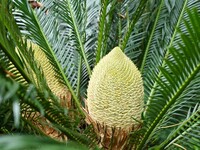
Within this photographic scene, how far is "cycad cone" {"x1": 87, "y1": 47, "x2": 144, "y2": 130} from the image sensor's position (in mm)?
1516

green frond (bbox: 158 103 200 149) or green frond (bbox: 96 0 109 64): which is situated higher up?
green frond (bbox: 96 0 109 64)

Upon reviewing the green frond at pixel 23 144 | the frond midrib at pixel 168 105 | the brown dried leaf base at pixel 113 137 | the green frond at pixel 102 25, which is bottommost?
the brown dried leaf base at pixel 113 137

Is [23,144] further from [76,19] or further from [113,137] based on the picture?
[76,19]

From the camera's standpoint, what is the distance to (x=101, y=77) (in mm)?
1535

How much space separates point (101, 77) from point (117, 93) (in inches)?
3.3

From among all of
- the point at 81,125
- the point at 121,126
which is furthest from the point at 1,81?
the point at 81,125

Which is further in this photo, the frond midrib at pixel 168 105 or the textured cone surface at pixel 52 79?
the textured cone surface at pixel 52 79

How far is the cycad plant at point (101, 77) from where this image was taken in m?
1.23

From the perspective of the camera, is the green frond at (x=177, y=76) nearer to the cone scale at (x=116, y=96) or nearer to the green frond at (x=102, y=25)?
the cone scale at (x=116, y=96)

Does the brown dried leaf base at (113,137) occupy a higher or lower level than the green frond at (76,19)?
lower

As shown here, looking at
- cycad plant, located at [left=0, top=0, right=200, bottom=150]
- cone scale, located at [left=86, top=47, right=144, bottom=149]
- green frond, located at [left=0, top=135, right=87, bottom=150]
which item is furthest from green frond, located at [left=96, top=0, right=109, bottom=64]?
green frond, located at [left=0, top=135, right=87, bottom=150]

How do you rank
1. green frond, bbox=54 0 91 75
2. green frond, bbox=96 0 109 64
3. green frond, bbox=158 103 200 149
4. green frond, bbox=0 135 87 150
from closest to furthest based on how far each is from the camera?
1. green frond, bbox=0 135 87 150
2. green frond, bbox=158 103 200 149
3. green frond, bbox=96 0 109 64
4. green frond, bbox=54 0 91 75

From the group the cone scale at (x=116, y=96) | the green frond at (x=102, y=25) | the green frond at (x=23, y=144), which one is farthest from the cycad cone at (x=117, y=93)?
the green frond at (x=23, y=144)

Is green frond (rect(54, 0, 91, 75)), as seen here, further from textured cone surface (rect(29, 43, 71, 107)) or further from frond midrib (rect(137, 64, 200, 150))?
frond midrib (rect(137, 64, 200, 150))
